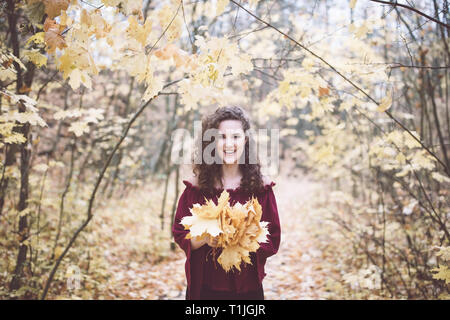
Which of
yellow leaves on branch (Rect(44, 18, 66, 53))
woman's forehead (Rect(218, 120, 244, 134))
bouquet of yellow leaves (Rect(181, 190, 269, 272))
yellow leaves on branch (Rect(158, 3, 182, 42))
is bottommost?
bouquet of yellow leaves (Rect(181, 190, 269, 272))

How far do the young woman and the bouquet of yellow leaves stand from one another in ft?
0.89

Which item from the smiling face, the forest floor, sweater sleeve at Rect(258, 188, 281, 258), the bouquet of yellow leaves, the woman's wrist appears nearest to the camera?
the bouquet of yellow leaves

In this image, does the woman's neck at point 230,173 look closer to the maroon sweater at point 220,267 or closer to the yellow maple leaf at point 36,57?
the maroon sweater at point 220,267

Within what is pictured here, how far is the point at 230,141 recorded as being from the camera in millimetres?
2018

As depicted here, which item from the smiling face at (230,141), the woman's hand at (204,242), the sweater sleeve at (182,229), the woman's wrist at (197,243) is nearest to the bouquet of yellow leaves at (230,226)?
the woman's hand at (204,242)

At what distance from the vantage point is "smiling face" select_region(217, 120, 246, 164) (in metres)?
2.02

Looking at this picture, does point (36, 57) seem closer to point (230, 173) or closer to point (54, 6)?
point (54, 6)

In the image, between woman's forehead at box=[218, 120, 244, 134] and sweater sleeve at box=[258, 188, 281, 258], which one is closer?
sweater sleeve at box=[258, 188, 281, 258]

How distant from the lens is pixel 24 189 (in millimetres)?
3236

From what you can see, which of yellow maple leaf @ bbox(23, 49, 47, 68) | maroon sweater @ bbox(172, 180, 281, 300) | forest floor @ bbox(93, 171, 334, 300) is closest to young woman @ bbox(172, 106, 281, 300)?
maroon sweater @ bbox(172, 180, 281, 300)

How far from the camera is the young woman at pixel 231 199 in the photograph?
1.95 meters

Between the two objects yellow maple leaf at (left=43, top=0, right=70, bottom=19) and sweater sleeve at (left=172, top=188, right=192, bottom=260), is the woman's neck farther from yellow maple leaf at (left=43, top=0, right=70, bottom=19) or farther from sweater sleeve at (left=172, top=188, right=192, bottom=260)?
yellow maple leaf at (left=43, top=0, right=70, bottom=19)

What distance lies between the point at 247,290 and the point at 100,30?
6.45 feet

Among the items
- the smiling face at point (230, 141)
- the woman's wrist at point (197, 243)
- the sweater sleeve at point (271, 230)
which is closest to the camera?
the woman's wrist at point (197, 243)
